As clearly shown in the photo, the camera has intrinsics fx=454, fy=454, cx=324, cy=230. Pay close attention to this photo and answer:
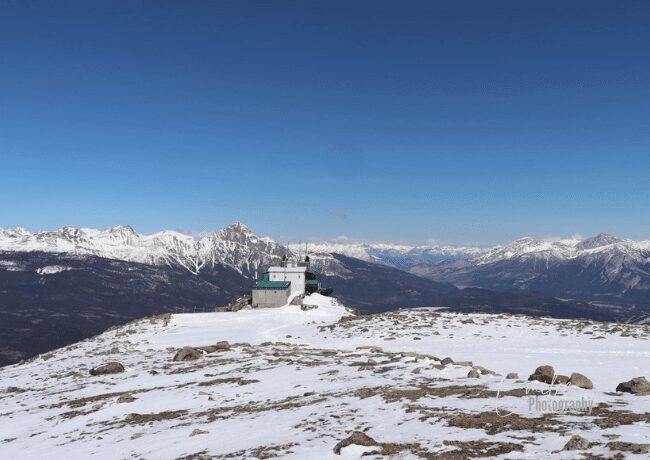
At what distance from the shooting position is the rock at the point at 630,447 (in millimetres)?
9898

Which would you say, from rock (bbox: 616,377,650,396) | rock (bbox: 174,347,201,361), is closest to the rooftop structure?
rock (bbox: 174,347,201,361)

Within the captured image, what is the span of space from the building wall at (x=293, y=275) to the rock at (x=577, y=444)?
285 ft

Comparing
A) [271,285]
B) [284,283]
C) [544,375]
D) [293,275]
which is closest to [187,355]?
[544,375]

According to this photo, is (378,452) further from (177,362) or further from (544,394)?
(177,362)

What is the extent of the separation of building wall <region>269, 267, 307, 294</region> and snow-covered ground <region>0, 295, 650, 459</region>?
48.7 meters

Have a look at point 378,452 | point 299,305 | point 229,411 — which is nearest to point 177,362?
point 229,411

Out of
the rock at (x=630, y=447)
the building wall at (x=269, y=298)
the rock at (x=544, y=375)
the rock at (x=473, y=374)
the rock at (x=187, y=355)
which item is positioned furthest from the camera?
the building wall at (x=269, y=298)

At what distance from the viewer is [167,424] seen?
1856 centimetres

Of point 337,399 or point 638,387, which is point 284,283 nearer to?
point 337,399

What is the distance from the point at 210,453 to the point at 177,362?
24.3 meters

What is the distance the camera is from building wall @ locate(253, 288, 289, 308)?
83875mm

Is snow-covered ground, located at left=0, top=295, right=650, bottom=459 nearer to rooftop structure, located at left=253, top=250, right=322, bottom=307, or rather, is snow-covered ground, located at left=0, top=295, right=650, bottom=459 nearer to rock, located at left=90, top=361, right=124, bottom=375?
rock, located at left=90, top=361, right=124, bottom=375

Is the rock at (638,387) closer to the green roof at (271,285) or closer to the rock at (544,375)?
the rock at (544,375)

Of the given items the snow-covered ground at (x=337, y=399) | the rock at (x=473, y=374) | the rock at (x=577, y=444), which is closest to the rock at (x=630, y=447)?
the snow-covered ground at (x=337, y=399)
